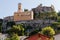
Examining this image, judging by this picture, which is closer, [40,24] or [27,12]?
[40,24]

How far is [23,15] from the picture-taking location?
278 ft

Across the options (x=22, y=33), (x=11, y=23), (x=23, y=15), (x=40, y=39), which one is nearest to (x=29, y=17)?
(x=23, y=15)

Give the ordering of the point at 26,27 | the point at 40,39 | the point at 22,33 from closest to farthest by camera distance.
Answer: the point at 40,39, the point at 22,33, the point at 26,27

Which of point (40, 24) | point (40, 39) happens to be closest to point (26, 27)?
point (40, 24)

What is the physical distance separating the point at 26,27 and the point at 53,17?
9.20 m

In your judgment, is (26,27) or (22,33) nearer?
(22,33)

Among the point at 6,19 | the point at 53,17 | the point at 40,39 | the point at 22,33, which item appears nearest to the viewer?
the point at 40,39

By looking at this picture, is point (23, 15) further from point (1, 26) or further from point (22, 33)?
point (22, 33)

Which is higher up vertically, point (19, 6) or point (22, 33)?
point (19, 6)

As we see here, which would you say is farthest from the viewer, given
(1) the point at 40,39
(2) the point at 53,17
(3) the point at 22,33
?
(2) the point at 53,17

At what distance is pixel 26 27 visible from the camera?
253 feet

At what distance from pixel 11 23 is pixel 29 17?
6.89 meters

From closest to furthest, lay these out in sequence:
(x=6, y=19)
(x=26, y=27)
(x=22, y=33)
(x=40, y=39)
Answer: (x=40, y=39)
(x=22, y=33)
(x=26, y=27)
(x=6, y=19)

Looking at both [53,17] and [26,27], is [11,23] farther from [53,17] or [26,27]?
[53,17]
